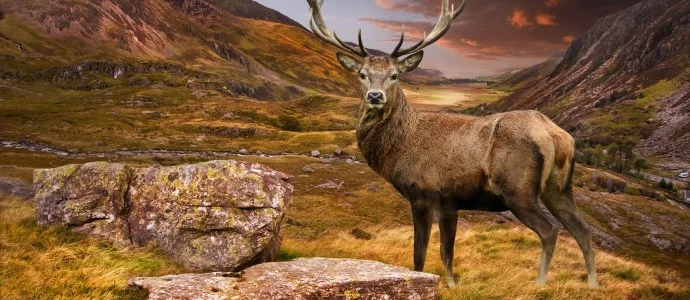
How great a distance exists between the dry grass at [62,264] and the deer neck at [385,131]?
16.5 feet

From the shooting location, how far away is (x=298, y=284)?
820cm

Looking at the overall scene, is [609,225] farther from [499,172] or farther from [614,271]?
[499,172]

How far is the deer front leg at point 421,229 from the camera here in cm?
1052

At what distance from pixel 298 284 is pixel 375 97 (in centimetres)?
432

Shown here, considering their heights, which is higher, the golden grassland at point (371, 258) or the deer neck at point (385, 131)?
the deer neck at point (385, 131)

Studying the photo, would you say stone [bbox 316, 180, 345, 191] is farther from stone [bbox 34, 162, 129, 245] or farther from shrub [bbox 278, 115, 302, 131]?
shrub [bbox 278, 115, 302, 131]

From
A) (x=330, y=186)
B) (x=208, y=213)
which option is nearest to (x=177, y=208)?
(x=208, y=213)

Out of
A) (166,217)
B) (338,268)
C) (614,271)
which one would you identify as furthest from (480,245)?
(166,217)

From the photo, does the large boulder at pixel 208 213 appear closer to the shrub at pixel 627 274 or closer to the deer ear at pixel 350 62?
the deer ear at pixel 350 62

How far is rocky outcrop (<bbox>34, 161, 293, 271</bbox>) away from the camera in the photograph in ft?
33.5

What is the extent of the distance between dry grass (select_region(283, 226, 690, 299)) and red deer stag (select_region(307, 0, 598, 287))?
2.14 feet

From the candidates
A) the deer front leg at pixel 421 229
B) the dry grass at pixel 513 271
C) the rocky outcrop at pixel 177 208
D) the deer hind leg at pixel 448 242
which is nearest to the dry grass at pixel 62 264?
the rocky outcrop at pixel 177 208

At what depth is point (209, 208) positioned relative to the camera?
10469 millimetres

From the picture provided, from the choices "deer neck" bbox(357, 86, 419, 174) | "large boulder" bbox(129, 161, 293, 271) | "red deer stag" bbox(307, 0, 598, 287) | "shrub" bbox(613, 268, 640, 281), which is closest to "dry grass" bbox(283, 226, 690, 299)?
"shrub" bbox(613, 268, 640, 281)
